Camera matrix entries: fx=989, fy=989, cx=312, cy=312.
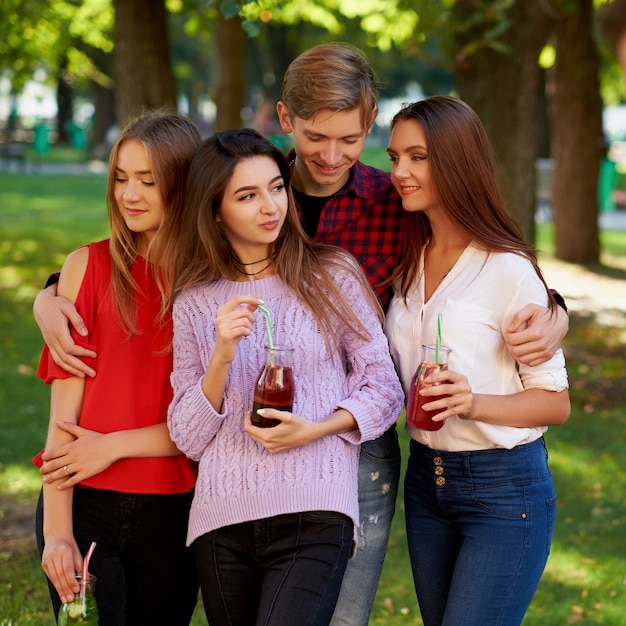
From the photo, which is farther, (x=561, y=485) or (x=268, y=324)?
(x=561, y=485)

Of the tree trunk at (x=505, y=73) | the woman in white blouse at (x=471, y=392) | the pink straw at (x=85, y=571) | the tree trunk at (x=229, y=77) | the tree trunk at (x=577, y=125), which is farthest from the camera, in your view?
the tree trunk at (x=577, y=125)

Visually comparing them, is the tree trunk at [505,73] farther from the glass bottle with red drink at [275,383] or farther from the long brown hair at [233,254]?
the glass bottle with red drink at [275,383]

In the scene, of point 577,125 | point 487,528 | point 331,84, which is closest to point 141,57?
point 331,84

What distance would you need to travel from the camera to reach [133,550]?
3049 millimetres

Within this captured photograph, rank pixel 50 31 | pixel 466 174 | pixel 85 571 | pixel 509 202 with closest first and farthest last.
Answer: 1. pixel 85 571
2. pixel 466 174
3. pixel 509 202
4. pixel 50 31

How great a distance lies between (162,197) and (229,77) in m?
9.92

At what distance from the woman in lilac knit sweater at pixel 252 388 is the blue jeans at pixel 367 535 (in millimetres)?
180

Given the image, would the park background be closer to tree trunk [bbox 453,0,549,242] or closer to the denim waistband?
tree trunk [bbox 453,0,549,242]

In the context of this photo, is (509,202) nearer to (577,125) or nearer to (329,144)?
(329,144)

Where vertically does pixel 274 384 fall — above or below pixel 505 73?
below

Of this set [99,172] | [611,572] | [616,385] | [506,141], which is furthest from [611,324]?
[99,172]

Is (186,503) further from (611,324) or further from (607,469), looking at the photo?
(611,324)

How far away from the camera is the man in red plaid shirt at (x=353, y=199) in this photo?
3.11m

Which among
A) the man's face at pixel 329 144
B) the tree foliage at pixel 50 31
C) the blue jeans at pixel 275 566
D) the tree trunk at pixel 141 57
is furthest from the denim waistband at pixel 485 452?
the tree foliage at pixel 50 31
